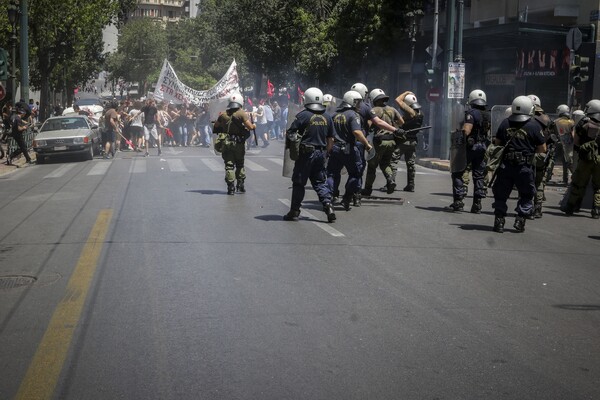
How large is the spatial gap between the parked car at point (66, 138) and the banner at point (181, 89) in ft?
24.2

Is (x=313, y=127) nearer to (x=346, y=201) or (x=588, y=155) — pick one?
(x=346, y=201)

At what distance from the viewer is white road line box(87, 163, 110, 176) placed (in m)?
22.1

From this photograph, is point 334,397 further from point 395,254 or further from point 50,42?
point 50,42

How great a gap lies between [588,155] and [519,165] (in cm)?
296

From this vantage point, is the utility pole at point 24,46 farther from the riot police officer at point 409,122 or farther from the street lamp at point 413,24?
the riot police officer at point 409,122

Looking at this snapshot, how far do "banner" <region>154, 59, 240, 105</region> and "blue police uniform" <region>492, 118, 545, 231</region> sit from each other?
25.4m

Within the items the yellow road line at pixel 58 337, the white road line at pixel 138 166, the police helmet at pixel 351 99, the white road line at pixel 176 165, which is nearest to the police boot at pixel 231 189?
the police helmet at pixel 351 99

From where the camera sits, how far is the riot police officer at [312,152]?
12.1 meters

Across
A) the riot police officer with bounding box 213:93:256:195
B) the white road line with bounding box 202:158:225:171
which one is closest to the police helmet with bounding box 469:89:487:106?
the riot police officer with bounding box 213:93:256:195

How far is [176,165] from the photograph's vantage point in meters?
24.4

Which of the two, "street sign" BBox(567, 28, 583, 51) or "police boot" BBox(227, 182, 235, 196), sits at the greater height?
"street sign" BBox(567, 28, 583, 51)

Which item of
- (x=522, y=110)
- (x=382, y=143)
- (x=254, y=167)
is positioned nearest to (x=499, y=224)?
(x=522, y=110)

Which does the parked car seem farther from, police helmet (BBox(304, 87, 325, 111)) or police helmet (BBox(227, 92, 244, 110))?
police helmet (BBox(304, 87, 325, 111))

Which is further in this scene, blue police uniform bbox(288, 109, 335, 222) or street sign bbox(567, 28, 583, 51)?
street sign bbox(567, 28, 583, 51)
